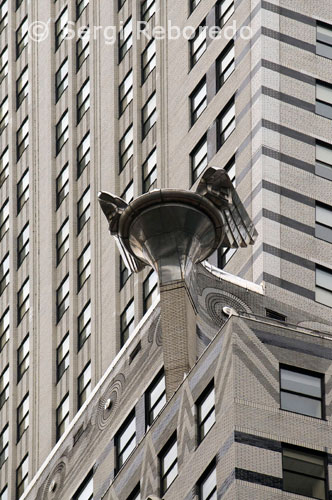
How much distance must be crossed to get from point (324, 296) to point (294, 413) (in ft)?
37.6

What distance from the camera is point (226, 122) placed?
76.1 meters

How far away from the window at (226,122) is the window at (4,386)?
65.0 ft

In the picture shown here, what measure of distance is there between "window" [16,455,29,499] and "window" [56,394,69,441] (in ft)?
8.20

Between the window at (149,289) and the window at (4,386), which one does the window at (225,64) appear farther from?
the window at (4,386)

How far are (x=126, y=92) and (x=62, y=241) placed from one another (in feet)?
21.5

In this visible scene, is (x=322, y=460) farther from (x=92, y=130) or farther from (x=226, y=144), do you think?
(x=92, y=130)

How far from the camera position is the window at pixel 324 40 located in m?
76.2

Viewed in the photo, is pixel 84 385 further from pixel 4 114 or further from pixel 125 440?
pixel 4 114

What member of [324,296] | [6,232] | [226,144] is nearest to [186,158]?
[226,144]

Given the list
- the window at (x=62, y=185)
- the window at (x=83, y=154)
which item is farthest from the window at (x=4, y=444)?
the window at (x=83, y=154)

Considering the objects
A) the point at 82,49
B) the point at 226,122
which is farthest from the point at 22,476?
the point at 226,122

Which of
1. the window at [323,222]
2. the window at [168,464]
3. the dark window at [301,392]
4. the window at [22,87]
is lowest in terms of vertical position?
the window at [168,464]

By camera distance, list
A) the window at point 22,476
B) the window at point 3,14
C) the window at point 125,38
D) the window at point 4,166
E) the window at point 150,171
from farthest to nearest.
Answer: the window at point 3,14 → the window at point 4,166 → the window at point 125,38 → the window at point 22,476 → the window at point 150,171

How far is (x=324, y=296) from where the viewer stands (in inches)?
2778
